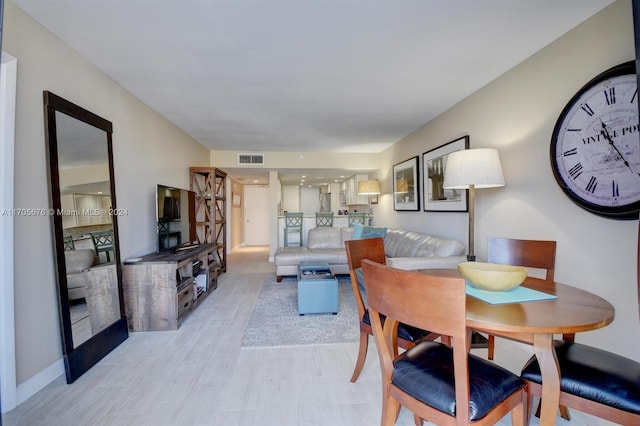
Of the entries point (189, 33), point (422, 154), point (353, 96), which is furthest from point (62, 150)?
point (422, 154)

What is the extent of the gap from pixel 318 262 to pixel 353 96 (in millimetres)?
2552

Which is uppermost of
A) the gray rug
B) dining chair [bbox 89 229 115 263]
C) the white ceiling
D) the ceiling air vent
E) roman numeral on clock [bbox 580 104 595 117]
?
the white ceiling

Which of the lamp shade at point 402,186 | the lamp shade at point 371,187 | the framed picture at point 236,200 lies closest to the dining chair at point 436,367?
the lamp shade at point 402,186

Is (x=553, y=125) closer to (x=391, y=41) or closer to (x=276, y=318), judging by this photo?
(x=391, y=41)

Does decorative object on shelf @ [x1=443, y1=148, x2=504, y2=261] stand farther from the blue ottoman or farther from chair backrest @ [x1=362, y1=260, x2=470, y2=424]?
the blue ottoman

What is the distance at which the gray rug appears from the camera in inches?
100

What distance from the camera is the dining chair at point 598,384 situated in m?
1.06

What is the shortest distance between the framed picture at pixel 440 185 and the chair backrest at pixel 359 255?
1525mm

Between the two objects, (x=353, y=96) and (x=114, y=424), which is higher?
(x=353, y=96)

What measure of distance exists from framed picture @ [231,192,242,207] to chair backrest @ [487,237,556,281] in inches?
259

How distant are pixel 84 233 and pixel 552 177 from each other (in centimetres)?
355

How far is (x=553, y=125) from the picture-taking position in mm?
2098

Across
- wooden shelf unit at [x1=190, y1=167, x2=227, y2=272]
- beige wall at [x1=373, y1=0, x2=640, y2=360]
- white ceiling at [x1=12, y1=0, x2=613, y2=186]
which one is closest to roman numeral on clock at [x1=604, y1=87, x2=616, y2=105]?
beige wall at [x1=373, y1=0, x2=640, y2=360]

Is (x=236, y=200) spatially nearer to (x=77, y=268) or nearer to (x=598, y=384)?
(x=77, y=268)
